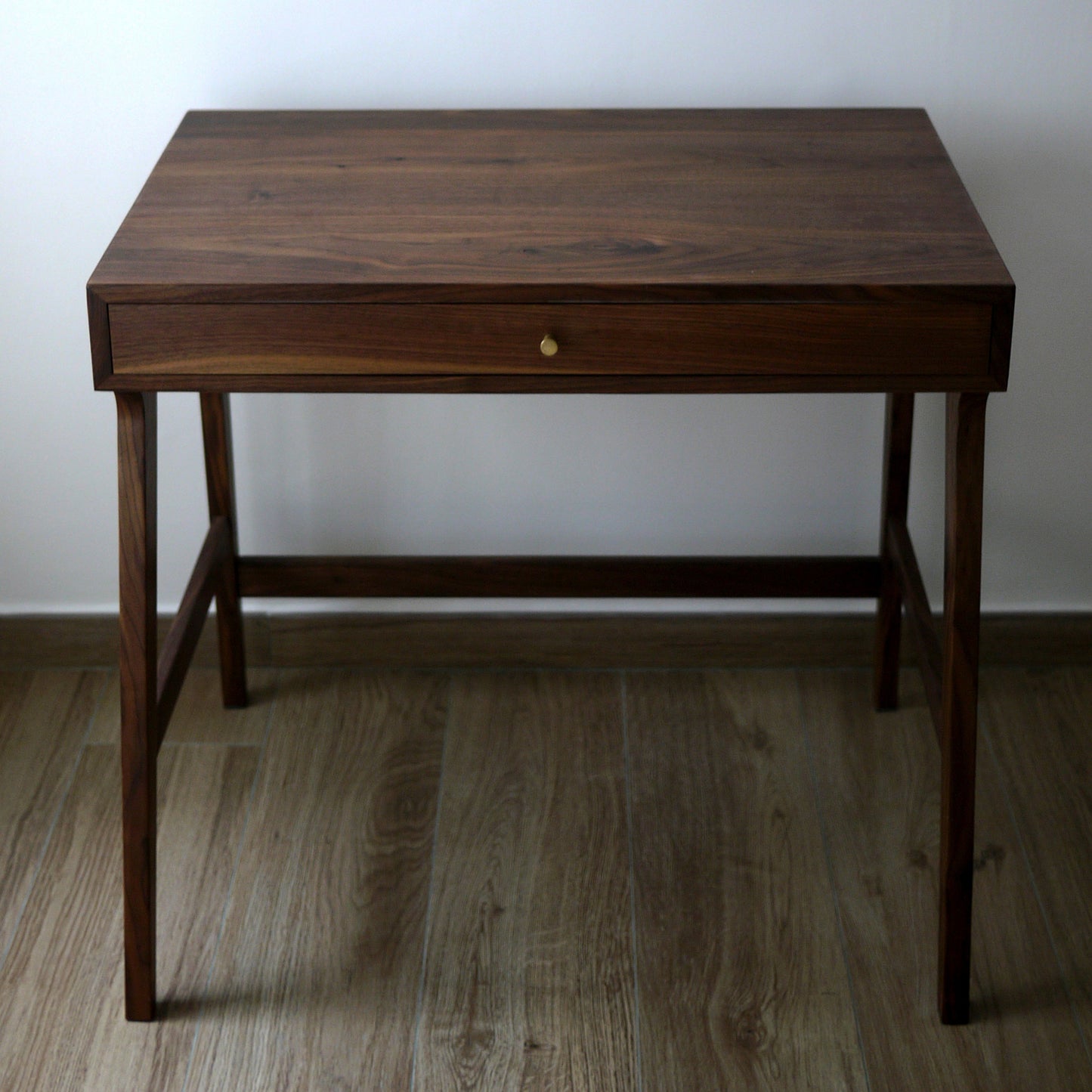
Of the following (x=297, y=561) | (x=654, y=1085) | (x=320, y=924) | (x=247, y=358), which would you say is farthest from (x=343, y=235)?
(x=654, y=1085)

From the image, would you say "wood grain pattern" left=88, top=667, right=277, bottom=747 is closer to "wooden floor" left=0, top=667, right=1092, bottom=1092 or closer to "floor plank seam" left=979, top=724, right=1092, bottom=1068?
"wooden floor" left=0, top=667, right=1092, bottom=1092

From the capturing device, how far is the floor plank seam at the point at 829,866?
156 centimetres

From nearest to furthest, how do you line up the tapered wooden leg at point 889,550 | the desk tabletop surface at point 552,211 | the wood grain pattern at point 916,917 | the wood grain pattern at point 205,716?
the desk tabletop surface at point 552,211 < the wood grain pattern at point 916,917 < the tapered wooden leg at point 889,550 < the wood grain pattern at point 205,716

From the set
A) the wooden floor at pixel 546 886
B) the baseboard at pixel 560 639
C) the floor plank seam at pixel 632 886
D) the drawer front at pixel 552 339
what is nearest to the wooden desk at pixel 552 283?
the drawer front at pixel 552 339

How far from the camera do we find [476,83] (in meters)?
1.78

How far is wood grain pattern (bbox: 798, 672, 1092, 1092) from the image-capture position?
60.6 inches

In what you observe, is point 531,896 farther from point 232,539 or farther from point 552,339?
point 552,339

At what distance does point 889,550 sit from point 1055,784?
0.39 metres

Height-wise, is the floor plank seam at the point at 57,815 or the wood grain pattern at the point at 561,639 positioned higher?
the wood grain pattern at the point at 561,639

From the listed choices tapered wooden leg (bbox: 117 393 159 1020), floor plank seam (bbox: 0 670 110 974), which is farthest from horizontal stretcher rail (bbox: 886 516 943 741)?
floor plank seam (bbox: 0 670 110 974)

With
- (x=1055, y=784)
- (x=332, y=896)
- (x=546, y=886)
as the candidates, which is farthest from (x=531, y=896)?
(x=1055, y=784)

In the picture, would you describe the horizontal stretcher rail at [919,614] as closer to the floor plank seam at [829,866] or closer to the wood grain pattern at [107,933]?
the floor plank seam at [829,866]

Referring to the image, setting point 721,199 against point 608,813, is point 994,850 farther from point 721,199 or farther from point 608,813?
point 721,199

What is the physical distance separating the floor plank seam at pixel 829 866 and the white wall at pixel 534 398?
25 cm
